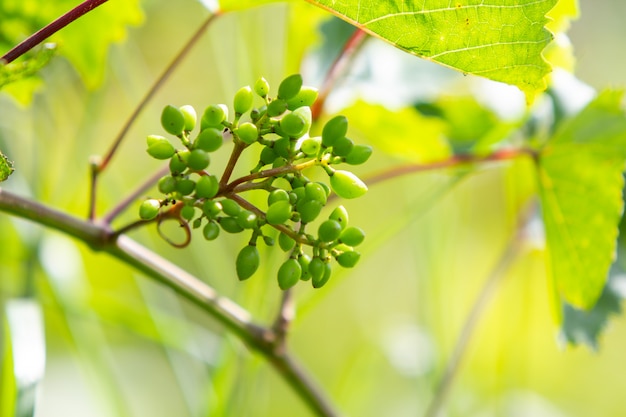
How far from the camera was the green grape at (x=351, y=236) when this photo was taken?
0.35 m

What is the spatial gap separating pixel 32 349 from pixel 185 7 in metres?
1.18

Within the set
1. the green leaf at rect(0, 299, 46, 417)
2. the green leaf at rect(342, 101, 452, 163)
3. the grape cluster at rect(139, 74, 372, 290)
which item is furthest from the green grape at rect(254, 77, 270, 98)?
the green leaf at rect(342, 101, 452, 163)

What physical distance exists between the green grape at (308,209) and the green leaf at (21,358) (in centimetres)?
27

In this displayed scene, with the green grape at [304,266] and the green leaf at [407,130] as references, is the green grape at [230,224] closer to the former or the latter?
the green grape at [304,266]

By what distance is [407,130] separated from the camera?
2.52ft

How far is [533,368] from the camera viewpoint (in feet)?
5.34

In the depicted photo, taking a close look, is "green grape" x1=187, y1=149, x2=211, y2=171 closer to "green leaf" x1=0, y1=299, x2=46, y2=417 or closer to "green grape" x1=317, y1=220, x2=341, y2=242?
"green grape" x1=317, y1=220, x2=341, y2=242

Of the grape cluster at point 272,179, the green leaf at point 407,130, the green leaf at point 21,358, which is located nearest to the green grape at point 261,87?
the grape cluster at point 272,179

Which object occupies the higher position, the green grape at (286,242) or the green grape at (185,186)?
the green grape at (185,186)

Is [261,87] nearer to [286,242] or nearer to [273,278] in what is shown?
[286,242]

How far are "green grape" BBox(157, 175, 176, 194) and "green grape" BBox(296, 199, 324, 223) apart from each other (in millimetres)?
57

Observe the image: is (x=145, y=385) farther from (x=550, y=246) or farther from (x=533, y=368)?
(x=550, y=246)

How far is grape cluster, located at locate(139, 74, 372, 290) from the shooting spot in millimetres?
334

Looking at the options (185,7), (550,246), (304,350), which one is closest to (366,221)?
(304,350)
